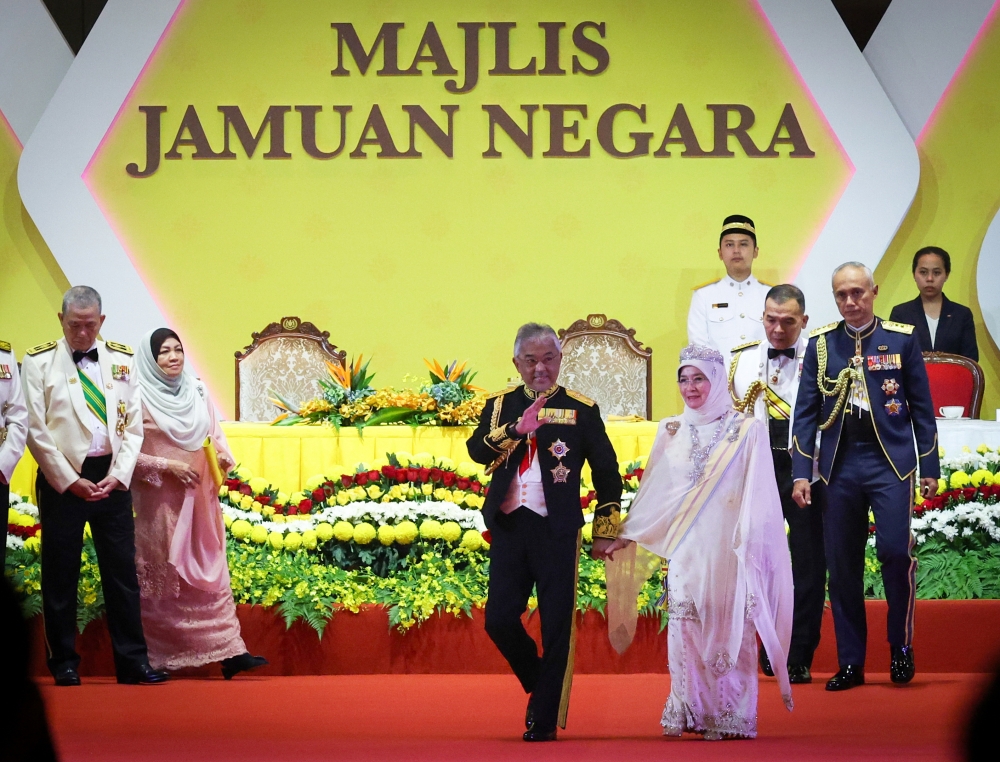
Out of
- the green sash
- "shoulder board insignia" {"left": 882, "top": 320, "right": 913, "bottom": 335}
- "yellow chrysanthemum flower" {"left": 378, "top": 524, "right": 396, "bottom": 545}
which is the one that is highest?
"shoulder board insignia" {"left": 882, "top": 320, "right": 913, "bottom": 335}

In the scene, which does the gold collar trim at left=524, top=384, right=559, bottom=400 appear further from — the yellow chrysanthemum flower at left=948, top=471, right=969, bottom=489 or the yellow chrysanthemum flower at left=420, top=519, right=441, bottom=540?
the yellow chrysanthemum flower at left=948, top=471, right=969, bottom=489

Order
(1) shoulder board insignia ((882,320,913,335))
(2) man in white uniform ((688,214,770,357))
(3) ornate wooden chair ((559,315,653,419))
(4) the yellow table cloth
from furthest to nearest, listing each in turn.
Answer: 1. (3) ornate wooden chair ((559,315,653,419))
2. (2) man in white uniform ((688,214,770,357))
3. (4) the yellow table cloth
4. (1) shoulder board insignia ((882,320,913,335))

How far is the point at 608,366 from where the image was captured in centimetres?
814

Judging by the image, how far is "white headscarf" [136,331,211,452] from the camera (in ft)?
16.9

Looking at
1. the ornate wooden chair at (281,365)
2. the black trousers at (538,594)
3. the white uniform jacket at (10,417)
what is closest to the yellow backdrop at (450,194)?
the ornate wooden chair at (281,365)

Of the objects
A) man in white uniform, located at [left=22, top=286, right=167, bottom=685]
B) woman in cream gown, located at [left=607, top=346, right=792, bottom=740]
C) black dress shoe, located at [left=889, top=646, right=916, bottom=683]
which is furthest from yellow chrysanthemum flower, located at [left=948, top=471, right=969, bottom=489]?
man in white uniform, located at [left=22, top=286, right=167, bottom=685]

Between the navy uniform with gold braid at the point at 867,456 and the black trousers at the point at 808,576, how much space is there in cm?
17

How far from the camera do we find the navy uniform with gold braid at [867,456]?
4.50 m

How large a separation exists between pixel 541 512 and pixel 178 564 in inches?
72.6

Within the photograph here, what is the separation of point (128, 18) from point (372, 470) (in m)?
4.99

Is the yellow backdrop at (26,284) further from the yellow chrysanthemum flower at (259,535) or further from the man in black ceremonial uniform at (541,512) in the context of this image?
the man in black ceremonial uniform at (541,512)

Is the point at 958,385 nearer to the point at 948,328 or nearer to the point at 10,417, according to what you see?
the point at 948,328

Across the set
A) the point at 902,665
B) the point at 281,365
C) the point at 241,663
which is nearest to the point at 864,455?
the point at 902,665

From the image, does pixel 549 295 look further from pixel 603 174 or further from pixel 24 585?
pixel 24 585
